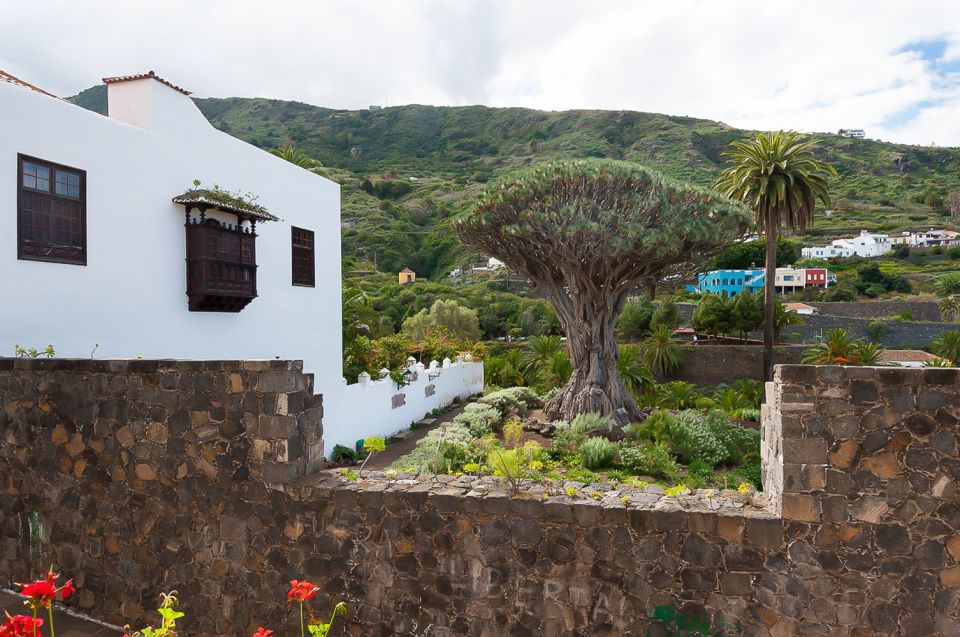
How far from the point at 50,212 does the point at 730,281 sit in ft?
159

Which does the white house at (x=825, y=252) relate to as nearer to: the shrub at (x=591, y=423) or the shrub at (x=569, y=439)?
the shrub at (x=591, y=423)

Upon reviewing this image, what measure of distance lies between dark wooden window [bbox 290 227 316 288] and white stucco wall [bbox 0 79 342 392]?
0.24 metres

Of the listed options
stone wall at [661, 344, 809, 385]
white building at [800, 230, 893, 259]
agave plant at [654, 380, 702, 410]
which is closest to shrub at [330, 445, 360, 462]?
agave plant at [654, 380, 702, 410]

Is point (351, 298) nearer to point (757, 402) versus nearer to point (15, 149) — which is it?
point (15, 149)

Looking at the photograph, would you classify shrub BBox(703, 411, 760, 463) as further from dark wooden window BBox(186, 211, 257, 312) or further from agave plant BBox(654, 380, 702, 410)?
dark wooden window BBox(186, 211, 257, 312)

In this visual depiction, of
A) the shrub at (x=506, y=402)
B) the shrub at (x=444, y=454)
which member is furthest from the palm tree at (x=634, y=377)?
the shrub at (x=444, y=454)

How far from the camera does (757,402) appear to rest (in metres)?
20.6

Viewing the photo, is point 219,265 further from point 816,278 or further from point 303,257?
point 816,278

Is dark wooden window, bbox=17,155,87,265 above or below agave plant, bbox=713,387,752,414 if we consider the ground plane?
above

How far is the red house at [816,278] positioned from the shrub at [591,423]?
→ 38.0 metres

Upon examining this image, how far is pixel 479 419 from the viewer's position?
14.5m

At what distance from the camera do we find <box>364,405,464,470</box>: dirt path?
12062mm

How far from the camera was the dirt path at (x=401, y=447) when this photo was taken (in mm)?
12062

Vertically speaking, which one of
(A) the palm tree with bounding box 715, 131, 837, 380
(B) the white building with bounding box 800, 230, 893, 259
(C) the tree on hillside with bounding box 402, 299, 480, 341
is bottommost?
(C) the tree on hillside with bounding box 402, 299, 480, 341
